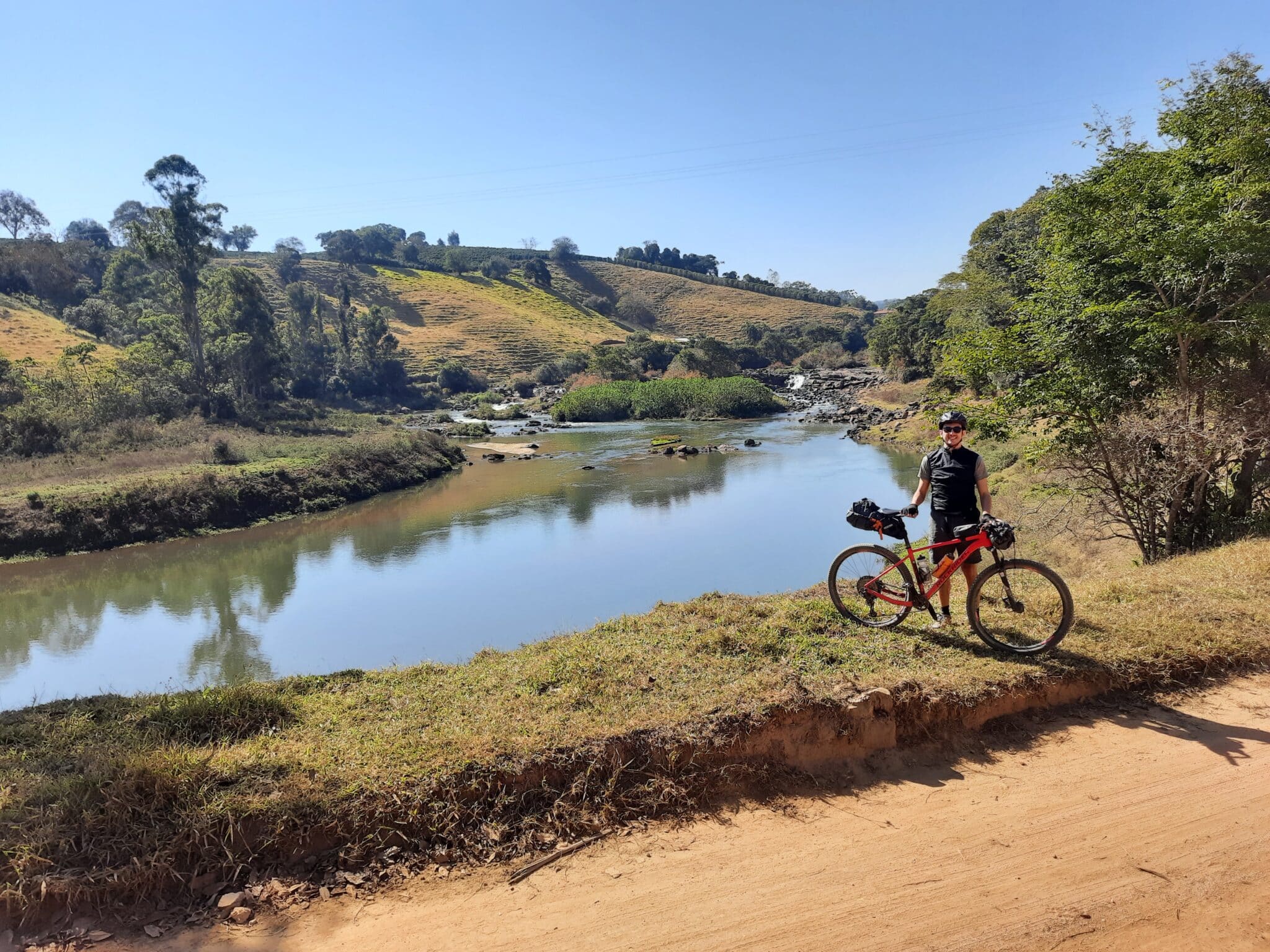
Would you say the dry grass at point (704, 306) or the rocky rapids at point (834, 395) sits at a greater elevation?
the dry grass at point (704, 306)

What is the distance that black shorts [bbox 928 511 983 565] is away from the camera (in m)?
5.39

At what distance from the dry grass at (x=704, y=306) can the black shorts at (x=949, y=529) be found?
91.2 metres

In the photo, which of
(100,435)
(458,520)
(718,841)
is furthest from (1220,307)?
(100,435)

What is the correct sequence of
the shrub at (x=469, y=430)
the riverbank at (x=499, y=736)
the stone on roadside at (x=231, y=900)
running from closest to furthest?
the stone on roadside at (x=231, y=900)
the riverbank at (x=499, y=736)
the shrub at (x=469, y=430)

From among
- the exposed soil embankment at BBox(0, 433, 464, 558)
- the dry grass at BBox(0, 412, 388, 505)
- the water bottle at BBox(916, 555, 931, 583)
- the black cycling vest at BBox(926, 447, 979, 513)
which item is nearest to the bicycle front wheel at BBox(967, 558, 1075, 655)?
the water bottle at BBox(916, 555, 931, 583)

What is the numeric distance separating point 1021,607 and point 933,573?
2.17 ft

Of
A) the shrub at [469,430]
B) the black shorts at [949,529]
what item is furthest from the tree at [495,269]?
the black shorts at [949,529]

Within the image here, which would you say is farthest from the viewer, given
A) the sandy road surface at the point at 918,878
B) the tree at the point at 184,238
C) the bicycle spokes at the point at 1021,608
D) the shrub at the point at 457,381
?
the shrub at the point at 457,381

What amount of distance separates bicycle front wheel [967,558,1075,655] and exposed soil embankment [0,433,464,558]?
76.4ft

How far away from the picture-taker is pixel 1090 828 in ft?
12.0

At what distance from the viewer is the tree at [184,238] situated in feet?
119

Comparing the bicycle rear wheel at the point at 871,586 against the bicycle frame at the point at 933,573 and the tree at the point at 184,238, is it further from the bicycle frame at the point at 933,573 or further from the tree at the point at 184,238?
the tree at the point at 184,238

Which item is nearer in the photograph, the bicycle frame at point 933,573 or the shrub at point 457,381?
the bicycle frame at point 933,573

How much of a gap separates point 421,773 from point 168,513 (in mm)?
22632
